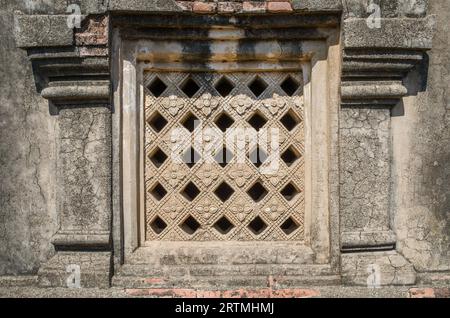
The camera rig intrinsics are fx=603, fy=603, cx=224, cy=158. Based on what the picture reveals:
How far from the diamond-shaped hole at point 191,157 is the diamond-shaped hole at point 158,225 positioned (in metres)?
0.45

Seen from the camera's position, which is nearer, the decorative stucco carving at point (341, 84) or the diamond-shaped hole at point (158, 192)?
the decorative stucco carving at point (341, 84)

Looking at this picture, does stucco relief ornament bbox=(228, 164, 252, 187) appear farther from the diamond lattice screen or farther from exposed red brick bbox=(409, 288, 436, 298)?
exposed red brick bbox=(409, 288, 436, 298)

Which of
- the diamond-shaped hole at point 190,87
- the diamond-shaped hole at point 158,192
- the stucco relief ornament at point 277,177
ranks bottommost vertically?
the diamond-shaped hole at point 158,192

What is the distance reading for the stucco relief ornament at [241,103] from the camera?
170 inches

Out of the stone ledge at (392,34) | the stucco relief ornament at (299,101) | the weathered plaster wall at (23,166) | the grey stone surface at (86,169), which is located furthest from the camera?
the stucco relief ornament at (299,101)

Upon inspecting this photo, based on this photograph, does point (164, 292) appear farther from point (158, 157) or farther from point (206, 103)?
point (206, 103)

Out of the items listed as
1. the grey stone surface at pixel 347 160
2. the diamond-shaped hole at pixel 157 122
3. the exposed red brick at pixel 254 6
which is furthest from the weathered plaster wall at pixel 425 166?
the diamond-shaped hole at pixel 157 122

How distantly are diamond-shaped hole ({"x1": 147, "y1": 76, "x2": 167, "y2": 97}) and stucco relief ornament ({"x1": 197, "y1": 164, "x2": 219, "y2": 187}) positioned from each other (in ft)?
2.06

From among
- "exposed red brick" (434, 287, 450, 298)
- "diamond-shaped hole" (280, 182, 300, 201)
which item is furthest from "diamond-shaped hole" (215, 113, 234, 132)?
"exposed red brick" (434, 287, 450, 298)

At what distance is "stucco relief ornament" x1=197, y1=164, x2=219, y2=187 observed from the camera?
14.2 ft

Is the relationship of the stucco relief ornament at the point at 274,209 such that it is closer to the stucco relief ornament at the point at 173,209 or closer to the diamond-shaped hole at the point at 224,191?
the diamond-shaped hole at the point at 224,191

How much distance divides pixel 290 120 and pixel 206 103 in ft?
2.10

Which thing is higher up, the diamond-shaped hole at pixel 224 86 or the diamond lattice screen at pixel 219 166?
the diamond-shaped hole at pixel 224 86

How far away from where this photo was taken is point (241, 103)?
4316mm
